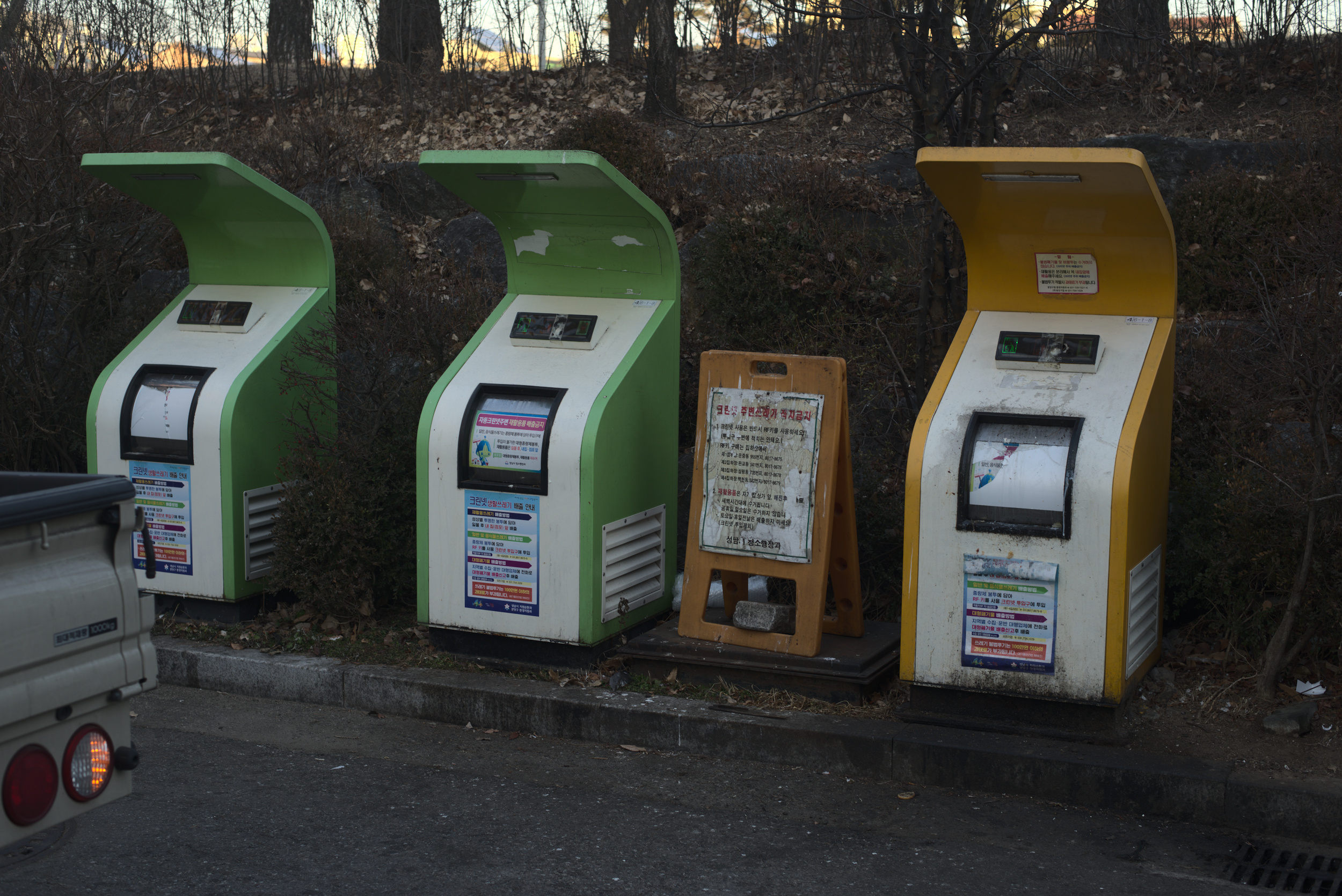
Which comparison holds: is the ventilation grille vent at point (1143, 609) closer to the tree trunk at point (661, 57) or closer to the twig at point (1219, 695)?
the twig at point (1219, 695)

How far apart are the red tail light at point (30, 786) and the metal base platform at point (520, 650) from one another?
2.63 metres

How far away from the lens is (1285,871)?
3785 mm

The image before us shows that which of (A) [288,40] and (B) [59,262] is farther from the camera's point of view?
(A) [288,40]

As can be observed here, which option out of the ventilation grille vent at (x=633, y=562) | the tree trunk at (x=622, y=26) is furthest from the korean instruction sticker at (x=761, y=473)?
the tree trunk at (x=622, y=26)

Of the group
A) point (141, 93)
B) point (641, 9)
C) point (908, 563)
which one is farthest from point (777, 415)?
point (641, 9)

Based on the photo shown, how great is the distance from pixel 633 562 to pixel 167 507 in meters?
2.25

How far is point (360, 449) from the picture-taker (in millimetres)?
5898

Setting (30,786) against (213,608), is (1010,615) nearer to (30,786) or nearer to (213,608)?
(30,786)

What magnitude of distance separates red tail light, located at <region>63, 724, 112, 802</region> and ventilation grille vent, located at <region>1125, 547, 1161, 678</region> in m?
3.23

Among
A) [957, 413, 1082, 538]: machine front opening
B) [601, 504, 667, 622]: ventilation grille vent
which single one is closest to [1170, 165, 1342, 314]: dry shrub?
[957, 413, 1082, 538]: machine front opening

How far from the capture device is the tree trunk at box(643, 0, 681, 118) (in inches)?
466

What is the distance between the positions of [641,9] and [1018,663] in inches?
429

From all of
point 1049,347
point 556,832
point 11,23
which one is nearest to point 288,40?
point 11,23

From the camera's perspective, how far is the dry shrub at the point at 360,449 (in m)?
5.77
